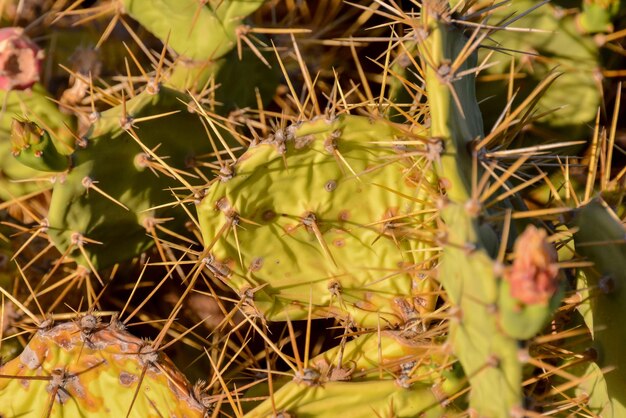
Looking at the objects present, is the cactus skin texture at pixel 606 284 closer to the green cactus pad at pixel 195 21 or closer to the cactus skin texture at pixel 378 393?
the cactus skin texture at pixel 378 393

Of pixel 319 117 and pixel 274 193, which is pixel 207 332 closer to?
pixel 274 193

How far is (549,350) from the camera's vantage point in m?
1.45

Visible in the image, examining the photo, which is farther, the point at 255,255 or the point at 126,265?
the point at 126,265

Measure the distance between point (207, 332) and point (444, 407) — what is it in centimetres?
68

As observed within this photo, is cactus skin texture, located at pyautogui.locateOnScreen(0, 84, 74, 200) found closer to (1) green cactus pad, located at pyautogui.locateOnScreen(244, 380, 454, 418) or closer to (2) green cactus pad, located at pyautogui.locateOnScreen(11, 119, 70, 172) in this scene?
(2) green cactus pad, located at pyautogui.locateOnScreen(11, 119, 70, 172)

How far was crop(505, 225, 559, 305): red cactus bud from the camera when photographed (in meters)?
0.93

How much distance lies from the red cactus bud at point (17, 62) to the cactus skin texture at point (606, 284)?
1159mm

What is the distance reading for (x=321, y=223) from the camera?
155cm

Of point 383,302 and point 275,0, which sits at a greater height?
point 275,0

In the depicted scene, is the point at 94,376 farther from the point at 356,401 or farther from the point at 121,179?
the point at 356,401

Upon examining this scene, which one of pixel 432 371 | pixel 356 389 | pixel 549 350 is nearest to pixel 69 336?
pixel 356 389

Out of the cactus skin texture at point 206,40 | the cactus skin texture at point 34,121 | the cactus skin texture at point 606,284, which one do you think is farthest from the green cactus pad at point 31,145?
the cactus skin texture at point 606,284

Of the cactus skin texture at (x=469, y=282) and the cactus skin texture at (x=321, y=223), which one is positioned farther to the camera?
the cactus skin texture at (x=321, y=223)

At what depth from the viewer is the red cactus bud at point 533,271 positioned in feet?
3.04
